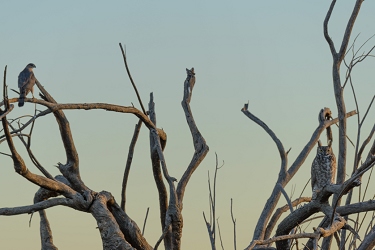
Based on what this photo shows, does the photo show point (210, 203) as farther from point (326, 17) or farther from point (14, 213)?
point (326, 17)

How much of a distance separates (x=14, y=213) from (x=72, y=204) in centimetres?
34

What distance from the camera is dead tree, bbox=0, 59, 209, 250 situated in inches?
187

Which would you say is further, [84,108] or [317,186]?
[317,186]

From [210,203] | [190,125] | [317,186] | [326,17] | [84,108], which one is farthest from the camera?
[317,186]

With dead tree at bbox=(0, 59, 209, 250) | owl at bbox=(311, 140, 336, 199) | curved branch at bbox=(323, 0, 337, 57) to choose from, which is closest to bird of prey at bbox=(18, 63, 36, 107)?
dead tree at bbox=(0, 59, 209, 250)

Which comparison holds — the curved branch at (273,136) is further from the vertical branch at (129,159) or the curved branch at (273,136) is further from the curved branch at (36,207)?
the curved branch at (36,207)

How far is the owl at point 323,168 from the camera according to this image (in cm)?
652

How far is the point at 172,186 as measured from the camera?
546 cm

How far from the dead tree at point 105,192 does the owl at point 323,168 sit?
1.17m

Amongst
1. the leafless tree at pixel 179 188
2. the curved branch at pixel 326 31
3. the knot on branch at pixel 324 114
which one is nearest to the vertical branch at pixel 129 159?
the leafless tree at pixel 179 188

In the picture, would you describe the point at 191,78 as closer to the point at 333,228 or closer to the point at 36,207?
the point at 36,207

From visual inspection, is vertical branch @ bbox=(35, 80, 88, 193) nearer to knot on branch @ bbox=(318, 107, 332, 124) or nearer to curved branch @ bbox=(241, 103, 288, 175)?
curved branch @ bbox=(241, 103, 288, 175)

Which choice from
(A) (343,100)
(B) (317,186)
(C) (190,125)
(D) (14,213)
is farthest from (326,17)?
Answer: (D) (14,213)

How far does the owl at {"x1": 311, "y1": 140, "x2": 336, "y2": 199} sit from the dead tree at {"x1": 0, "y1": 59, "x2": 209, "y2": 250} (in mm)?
1167
